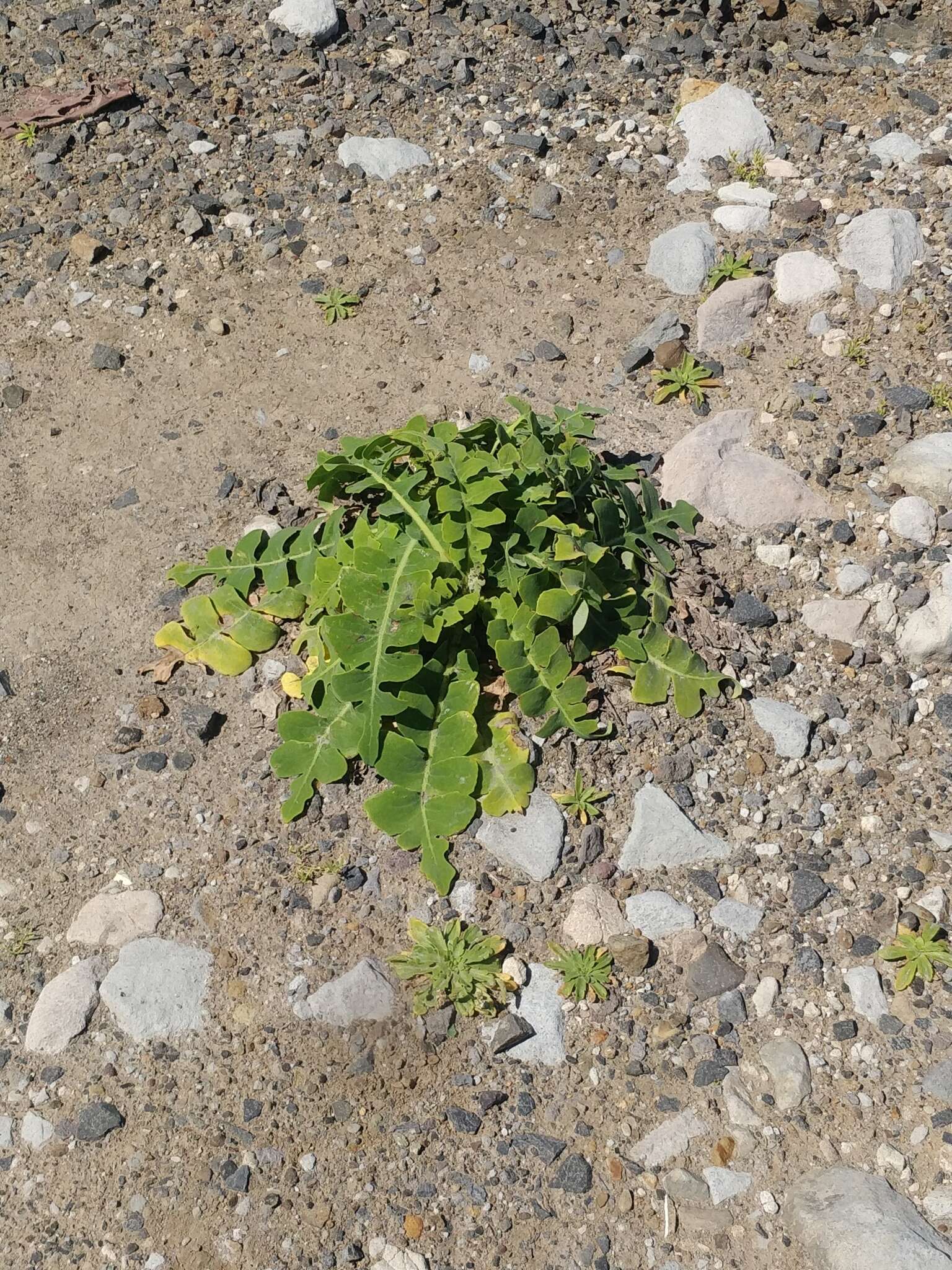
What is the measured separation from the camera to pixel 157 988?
299 cm

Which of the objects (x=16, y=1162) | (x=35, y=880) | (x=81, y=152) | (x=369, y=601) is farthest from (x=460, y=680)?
(x=81, y=152)

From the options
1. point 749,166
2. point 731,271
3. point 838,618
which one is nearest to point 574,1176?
point 838,618

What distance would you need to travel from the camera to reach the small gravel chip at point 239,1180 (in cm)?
269

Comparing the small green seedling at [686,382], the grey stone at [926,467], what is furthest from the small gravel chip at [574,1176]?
the small green seedling at [686,382]

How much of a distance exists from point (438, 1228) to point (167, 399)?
3.16 metres

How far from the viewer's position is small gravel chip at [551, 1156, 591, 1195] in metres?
2.66

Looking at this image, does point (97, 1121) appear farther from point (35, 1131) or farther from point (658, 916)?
point (658, 916)

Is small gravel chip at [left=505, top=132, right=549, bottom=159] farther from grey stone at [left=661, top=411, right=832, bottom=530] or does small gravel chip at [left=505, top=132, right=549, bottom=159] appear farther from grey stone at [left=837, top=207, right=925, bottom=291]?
grey stone at [left=661, top=411, right=832, bottom=530]

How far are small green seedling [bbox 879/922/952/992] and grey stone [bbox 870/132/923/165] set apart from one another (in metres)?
3.42

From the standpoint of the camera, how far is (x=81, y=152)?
528 centimetres

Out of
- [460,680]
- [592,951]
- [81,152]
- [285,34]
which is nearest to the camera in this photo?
[592,951]

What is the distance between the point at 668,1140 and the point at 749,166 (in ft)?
13.2

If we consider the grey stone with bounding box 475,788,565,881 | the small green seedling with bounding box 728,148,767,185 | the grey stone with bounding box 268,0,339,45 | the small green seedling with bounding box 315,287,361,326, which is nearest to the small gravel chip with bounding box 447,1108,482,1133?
the grey stone with bounding box 475,788,565,881

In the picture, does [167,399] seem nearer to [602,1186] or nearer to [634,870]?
[634,870]
